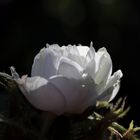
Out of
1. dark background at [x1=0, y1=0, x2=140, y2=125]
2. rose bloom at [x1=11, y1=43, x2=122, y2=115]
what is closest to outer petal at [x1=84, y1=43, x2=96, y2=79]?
rose bloom at [x1=11, y1=43, x2=122, y2=115]

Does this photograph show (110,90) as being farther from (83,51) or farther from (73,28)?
(73,28)

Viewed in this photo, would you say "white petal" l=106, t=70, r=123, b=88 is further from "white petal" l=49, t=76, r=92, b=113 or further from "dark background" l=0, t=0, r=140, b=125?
"dark background" l=0, t=0, r=140, b=125

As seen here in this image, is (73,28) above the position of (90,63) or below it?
above

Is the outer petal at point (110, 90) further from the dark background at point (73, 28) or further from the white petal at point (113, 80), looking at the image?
the dark background at point (73, 28)

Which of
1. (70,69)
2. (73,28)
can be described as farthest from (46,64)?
(73,28)

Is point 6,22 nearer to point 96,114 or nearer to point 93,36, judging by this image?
point 93,36

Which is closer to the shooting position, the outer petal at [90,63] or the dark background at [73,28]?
the outer petal at [90,63]

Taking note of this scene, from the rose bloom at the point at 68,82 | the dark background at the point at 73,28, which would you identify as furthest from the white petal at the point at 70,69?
the dark background at the point at 73,28
